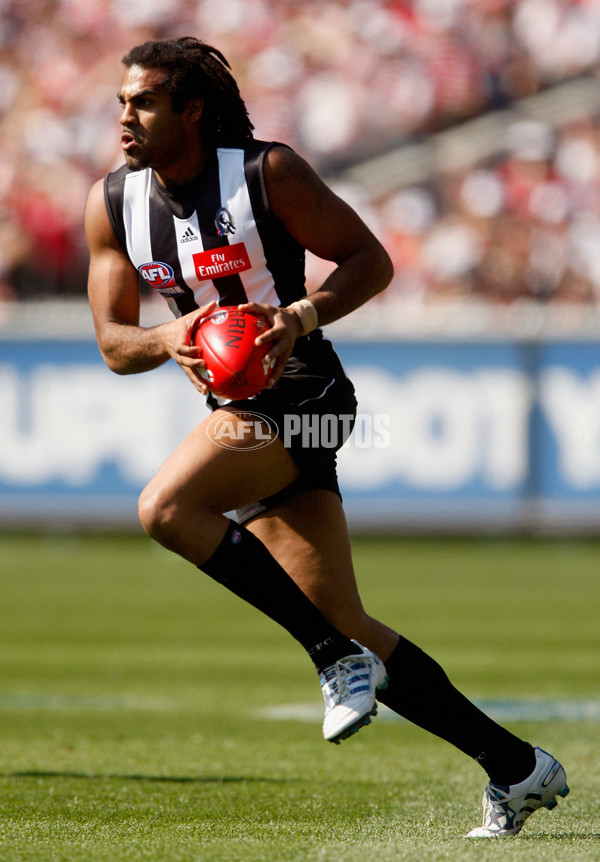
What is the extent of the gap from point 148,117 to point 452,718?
80.6 inches

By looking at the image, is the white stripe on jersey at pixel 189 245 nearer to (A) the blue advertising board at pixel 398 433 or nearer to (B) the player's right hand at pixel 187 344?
(B) the player's right hand at pixel 187 344

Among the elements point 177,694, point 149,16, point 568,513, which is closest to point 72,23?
point 149,16

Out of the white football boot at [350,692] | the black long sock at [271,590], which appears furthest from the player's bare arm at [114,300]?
the white football boot at [350,692]

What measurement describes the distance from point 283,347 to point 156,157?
77 cm

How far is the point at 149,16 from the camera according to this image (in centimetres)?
1633

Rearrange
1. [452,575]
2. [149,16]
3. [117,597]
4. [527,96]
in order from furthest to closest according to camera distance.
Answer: [149,16] < [527,96] < [452,575] < [117,597]

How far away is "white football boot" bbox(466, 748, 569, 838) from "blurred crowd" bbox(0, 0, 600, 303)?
10.4 m

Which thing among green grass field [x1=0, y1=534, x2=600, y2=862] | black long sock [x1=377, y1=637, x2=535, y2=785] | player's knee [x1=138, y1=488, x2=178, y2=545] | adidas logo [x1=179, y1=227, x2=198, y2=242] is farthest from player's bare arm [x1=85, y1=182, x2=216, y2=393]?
green grass field [x1=0, y1=534, x2=600, y2=862]

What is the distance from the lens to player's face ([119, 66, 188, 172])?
3.97m

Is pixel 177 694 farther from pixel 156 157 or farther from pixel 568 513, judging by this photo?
pixel 568 513

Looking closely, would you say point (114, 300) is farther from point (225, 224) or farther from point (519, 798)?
point (519, 798)

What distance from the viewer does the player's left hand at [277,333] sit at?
12.1ft

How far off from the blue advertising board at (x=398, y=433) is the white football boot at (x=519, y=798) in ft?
30.0

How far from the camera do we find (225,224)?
3.99 m
